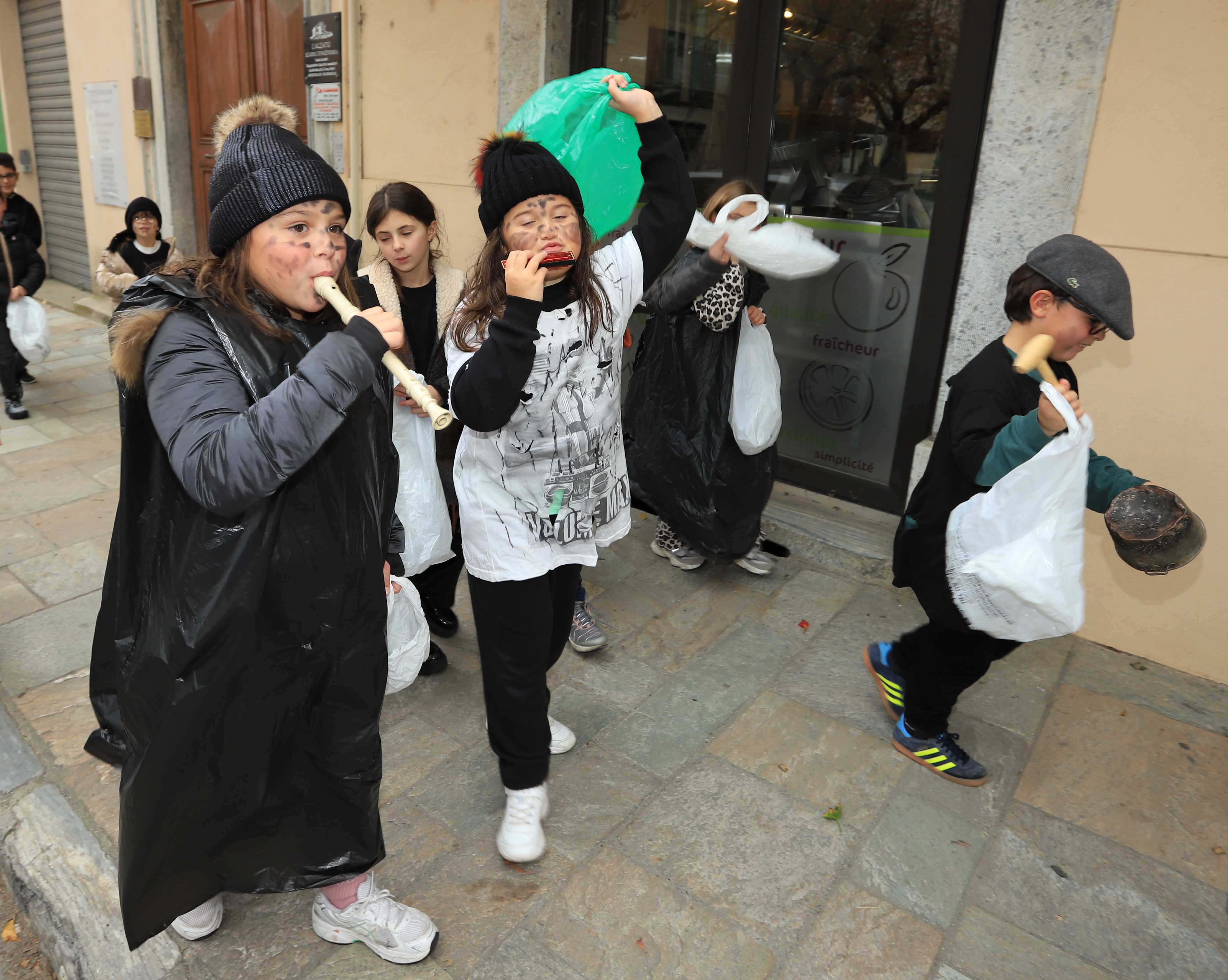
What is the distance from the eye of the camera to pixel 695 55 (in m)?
4.58

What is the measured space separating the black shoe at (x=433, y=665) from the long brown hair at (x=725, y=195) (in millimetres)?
1892

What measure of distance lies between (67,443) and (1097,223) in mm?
5838

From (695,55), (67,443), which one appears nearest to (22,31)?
(67,443)

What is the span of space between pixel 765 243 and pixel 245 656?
191 centimetres

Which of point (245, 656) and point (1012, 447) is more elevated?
point (1012, 447)

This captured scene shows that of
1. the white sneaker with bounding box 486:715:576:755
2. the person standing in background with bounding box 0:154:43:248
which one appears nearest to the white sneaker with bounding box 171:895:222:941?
the white sneaker with bounding box 486:715:576:755

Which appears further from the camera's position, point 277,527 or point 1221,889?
point 1221,889

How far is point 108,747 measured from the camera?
1992mm

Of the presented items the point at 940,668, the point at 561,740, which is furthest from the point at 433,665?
the point at 940,668

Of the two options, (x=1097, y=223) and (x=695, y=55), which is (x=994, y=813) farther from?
(x=695, y=55)

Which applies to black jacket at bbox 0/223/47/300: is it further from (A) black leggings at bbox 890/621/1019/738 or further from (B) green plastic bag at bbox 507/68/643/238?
(A) black leggings at bbox 890/621/1019/738

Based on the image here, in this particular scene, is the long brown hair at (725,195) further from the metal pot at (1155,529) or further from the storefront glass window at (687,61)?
the metal pot at (1155,529)

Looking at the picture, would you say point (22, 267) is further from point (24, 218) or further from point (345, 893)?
point (345, 893)

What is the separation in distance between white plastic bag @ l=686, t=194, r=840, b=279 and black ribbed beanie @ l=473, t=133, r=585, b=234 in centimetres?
73
